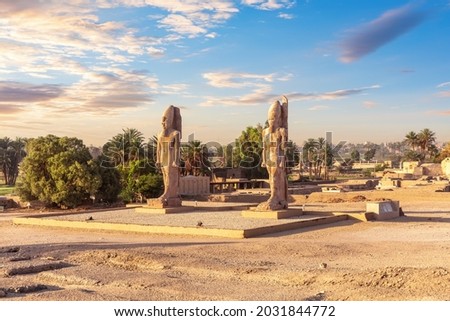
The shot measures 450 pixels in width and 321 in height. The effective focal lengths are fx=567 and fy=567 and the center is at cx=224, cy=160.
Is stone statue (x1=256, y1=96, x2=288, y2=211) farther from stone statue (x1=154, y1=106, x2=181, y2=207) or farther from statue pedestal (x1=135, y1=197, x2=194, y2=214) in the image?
statue pedestal (x1=135, y1=197, x2=194, y2=214)

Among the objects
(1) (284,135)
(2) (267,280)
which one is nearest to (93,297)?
(2) (267,280)

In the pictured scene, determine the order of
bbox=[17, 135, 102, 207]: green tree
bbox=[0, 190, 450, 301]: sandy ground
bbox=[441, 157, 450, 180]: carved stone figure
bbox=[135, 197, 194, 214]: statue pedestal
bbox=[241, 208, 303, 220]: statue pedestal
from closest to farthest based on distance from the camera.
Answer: bbox=[0, 190, 450, 301]: sandy ground
bbox=[241, 208, 303, 220]: statue pedestal
bbox=[135, 197, 194, 214]: statue pedestal
bbox=[17, 135, 102, 207]: green tree
bbox=[441, 157, 450, 180]: carved stone figure

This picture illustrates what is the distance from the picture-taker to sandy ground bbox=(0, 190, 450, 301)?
348 inches

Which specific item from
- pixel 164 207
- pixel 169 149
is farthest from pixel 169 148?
pixel 164 207

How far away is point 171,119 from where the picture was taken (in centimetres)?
2252

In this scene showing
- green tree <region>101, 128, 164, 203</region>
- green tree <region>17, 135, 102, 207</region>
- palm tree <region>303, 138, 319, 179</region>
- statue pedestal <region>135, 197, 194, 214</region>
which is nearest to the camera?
statue pedestal <region>135, 197, 194, 214</region>

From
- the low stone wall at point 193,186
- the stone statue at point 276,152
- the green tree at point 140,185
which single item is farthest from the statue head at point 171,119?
the low stone wall at point 193,186

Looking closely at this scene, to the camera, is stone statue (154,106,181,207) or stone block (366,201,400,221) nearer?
stone block (366,201,400,221)

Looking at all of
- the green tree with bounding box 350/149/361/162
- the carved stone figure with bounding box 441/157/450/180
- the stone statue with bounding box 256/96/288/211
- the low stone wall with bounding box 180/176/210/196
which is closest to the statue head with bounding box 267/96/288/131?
the stone statue with bounding box 256/96/288/211

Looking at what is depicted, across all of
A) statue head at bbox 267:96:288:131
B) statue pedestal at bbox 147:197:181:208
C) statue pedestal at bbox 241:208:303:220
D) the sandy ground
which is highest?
statue head at bbox 267:96:288:131

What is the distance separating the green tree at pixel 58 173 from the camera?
31.1 meters

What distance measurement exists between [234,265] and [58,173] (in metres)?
22.2
